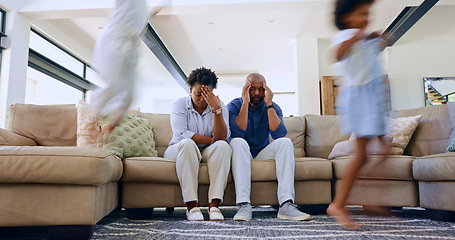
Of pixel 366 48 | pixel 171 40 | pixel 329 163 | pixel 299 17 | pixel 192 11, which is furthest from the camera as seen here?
pixel 171 40

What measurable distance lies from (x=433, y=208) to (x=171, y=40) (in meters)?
5.72

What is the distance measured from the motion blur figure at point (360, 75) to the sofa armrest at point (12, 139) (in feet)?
6.48

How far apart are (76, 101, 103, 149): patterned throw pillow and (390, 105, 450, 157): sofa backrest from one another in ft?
7.63

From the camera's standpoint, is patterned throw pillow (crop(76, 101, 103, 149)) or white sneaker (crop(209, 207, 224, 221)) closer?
white sneaker (crop(209, 207, 224, 221))

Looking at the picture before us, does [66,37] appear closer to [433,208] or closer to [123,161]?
[123,161]

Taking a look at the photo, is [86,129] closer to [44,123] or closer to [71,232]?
[44,123]

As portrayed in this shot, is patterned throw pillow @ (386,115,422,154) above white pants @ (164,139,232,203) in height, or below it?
above

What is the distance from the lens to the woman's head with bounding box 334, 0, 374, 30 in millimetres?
1401

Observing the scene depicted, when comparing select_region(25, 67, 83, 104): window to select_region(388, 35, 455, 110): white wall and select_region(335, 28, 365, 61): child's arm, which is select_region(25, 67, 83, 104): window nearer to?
select_region(335, 28, 365, 61): child's arm

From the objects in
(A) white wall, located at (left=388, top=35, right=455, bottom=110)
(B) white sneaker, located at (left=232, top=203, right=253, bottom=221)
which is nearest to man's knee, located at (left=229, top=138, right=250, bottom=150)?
(B) white sneaker, located at (left=232, top=203, right=253, bottom=221)

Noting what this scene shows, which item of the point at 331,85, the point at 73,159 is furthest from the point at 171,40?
the point at 73,159

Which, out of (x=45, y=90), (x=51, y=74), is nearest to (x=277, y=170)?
(x=51, y=74)

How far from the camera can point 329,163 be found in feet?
7.80

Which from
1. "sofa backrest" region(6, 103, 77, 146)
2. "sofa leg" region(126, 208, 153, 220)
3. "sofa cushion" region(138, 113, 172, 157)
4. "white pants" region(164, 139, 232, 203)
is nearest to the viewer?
"white pants" region(164, 139, 232, 203)
